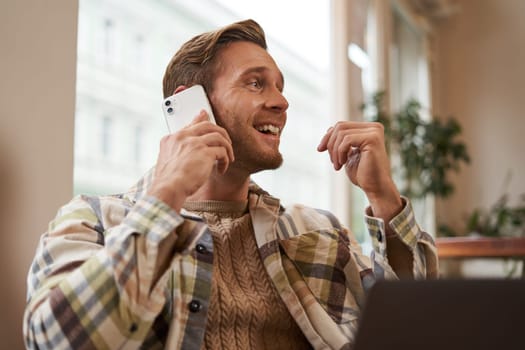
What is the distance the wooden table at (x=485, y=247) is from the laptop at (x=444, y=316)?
1950 mm

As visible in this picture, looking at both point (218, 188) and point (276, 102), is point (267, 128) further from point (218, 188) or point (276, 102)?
point (218, 188)

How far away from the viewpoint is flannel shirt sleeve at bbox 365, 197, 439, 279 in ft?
3.94

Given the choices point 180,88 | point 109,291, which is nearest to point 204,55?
point 180,88

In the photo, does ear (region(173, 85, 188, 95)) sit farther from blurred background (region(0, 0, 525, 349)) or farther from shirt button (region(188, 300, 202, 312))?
shirt button (region(188, 300, 202, 312))

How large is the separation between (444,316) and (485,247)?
2.02m

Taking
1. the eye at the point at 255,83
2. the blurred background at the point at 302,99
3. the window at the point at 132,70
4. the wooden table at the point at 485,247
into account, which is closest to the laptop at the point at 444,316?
the blurred background at the point at 302,99

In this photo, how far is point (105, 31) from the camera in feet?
5.98

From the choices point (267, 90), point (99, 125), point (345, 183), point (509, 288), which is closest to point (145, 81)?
point (99, 125)

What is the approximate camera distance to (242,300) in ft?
3.72

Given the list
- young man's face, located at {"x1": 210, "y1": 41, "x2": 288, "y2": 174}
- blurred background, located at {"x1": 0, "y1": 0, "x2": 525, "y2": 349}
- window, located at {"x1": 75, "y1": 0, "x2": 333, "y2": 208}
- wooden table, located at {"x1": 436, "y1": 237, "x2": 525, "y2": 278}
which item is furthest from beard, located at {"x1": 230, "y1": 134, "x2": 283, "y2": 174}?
wooden table, located at {"x1": 436, "y1": 237, "x2": 525, "y2": 278}

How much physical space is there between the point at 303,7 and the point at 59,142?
1.99 metres

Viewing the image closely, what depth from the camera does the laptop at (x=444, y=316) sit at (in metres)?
0.51

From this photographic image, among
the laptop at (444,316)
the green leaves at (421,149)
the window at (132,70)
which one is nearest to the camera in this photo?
the laptop at (444,316)

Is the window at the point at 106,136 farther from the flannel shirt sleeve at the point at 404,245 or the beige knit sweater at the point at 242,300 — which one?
the flannel shirt sleeve at the point at 404,245
